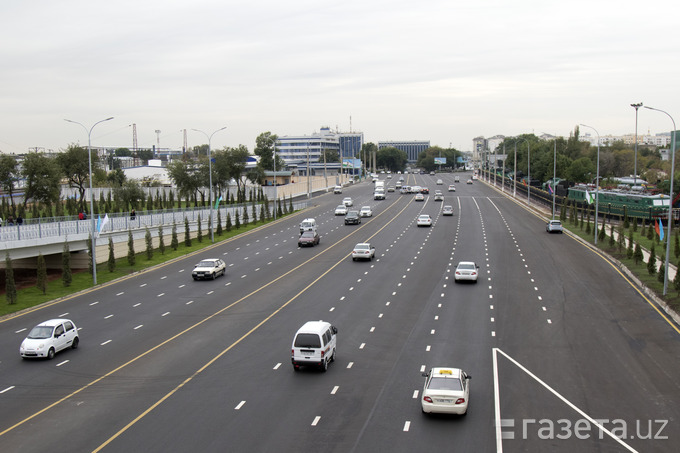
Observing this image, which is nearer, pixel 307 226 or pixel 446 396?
pixel 446 396

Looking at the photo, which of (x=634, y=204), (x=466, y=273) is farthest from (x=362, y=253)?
(x=634, y=204)

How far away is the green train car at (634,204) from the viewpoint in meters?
71.2

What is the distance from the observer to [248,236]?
67.2 metres

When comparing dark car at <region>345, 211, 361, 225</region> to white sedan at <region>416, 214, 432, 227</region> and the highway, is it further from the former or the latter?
the highway

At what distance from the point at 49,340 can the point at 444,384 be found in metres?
17.3

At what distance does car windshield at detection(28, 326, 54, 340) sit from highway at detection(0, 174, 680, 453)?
124 centimetres

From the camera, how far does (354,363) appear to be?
25.7 m

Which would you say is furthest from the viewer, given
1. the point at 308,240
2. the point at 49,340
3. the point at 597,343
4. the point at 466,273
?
the point at 308,240

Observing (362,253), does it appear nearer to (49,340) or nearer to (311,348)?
(311,348)

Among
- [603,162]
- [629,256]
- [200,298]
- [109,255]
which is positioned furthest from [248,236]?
[603,162]

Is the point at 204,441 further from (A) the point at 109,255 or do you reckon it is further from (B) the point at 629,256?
(B) the point at 629,256

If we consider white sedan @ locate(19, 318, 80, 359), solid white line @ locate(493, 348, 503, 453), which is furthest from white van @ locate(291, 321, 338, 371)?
white sedan @ locate(19, 318, 80, 359)

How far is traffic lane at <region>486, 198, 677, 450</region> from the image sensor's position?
73.3 ft

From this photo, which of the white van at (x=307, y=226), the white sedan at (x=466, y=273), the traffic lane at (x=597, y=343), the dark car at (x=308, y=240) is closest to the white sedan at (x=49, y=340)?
the traffic lane at (x=597, y=343)
